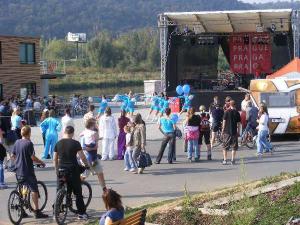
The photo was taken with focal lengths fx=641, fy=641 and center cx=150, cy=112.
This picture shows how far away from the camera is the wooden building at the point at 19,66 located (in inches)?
1548

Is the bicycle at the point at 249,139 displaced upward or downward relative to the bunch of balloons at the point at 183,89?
downward

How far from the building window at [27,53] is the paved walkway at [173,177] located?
78.0 ft

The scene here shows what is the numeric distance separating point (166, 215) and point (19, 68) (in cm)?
3226

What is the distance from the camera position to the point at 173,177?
1478 centimetres

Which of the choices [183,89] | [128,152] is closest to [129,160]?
[128,152]

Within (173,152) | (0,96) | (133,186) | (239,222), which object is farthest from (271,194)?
(0,96)

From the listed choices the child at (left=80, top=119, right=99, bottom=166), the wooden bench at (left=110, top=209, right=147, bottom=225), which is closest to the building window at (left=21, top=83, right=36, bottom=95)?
the child at (left=80, top=119, right=99, bottom=166)

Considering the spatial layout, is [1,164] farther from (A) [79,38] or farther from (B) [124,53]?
(B) [124,53]

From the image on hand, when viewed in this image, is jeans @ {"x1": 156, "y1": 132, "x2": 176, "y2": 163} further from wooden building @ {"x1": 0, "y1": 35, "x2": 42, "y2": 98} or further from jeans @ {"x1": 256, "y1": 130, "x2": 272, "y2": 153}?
wooden building @ {"x1": 0, "y1": 35, "x2": 42, "y2": 98}

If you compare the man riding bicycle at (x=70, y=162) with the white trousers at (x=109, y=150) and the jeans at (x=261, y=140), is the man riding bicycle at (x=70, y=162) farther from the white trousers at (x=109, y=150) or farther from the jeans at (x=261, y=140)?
the jeans at (x=261, y=140)

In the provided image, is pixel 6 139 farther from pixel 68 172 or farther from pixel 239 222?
pixel 239 222

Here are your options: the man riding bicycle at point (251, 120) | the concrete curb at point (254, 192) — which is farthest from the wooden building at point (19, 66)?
the concrete curb at point (254, 192)

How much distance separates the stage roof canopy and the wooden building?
11203 mm

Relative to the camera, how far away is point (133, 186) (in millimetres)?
13648
